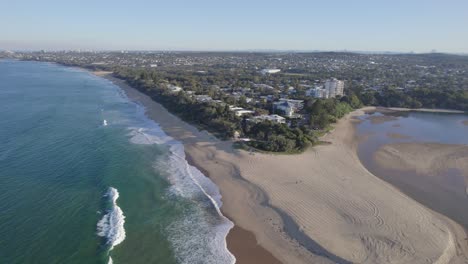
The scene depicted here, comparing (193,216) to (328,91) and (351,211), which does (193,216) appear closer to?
(351,211)

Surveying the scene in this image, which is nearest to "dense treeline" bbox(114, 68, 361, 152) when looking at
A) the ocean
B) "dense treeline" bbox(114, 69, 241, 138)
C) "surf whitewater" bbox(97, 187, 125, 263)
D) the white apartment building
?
"dense treeline" bbox(114, 69, 241, 138)

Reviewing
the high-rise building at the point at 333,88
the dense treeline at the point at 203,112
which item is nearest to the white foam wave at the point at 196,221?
the dense treeline at the point at 203,112

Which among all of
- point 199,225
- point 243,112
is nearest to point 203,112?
point 243,112

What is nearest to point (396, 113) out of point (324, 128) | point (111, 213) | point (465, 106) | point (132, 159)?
point (465, 106)

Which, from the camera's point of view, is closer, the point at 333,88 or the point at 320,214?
the point at 320,214

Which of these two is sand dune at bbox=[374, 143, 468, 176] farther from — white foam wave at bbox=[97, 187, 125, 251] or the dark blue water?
white foam wave at bbox=[97, 187, 125, 251]
